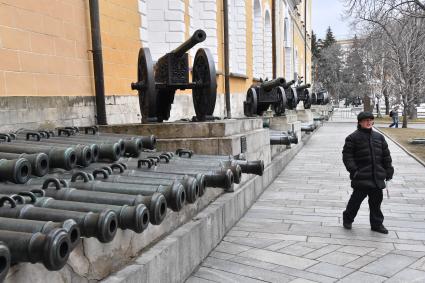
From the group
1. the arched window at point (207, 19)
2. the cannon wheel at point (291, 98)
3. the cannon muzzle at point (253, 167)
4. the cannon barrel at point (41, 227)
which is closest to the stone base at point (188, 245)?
the cannon muzzle at point (253, 167)

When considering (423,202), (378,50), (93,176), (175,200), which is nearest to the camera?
(175,200)

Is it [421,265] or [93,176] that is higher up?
[93,176]

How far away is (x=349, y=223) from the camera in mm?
5785

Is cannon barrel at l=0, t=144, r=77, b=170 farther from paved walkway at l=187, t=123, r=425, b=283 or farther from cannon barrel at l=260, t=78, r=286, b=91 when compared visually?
cannon barrel at l=260, t=78, r=286, b=91

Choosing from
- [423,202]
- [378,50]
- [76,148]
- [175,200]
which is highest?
[378,50]

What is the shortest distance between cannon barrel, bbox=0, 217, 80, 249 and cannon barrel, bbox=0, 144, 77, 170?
114cm

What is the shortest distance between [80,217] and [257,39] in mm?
20273

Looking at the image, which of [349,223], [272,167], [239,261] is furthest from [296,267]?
[272,167]

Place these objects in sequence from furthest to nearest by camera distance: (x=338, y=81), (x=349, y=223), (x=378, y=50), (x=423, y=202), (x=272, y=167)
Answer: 1. (x=338, y=81)
2. (x=378, y=50)
3. (x=272, y=167)
4. (x=423, y=202)
5. (x=349, y=223)

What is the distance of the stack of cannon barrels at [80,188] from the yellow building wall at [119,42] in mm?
2680

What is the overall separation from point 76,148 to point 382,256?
306 cm

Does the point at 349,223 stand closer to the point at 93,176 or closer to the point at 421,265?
the point at 421,265

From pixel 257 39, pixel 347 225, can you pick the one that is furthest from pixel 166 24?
pixel 257 39

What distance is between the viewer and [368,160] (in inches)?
219
